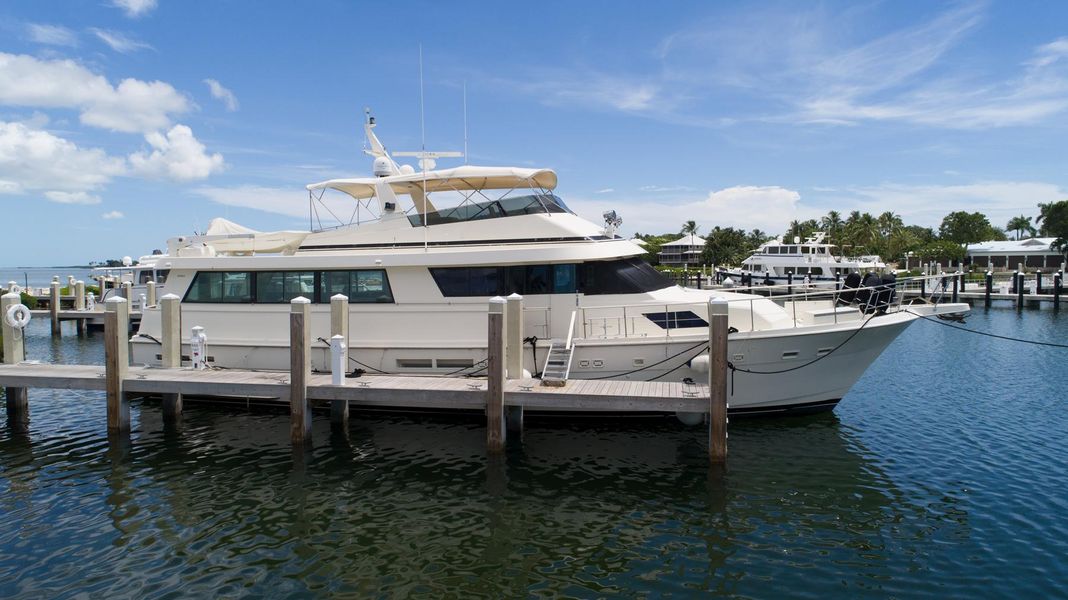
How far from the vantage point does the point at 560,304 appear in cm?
1238

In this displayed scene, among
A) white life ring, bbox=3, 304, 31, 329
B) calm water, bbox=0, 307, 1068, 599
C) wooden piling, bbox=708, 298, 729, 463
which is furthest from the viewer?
white life ring, bbox=3, 304, 31, 329

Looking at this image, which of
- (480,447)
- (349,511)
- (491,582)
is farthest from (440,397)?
(491,582)

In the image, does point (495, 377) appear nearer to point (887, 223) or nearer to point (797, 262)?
point (797, 262)

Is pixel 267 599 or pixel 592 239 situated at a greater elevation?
pixel 592 239

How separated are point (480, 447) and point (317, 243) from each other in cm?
625

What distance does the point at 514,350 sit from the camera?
11172mm

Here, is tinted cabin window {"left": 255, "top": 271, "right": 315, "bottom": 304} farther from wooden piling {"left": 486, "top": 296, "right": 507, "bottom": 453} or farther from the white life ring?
wooden piling {"left": 486, "top": 296, "right": 507, "bottom": 453}

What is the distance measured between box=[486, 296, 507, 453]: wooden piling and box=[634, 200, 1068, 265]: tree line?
4802cm

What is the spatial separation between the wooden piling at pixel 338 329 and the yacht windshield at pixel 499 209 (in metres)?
2.67

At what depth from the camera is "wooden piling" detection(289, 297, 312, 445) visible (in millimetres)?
10727

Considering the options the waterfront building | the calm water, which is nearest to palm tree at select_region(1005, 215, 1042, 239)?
the waterfront building

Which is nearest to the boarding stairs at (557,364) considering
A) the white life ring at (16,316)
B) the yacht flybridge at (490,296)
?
the yacht flybridge at (490,296)

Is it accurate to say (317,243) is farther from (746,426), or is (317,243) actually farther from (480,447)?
(746,426)

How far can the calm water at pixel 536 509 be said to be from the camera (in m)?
6.81
